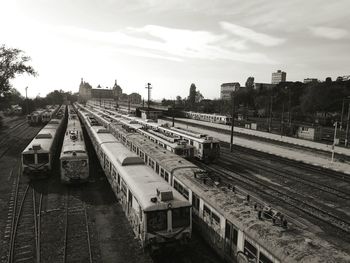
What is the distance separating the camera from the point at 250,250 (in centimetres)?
1028

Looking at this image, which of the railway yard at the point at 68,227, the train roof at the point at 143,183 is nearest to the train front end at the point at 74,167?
the railway yard at the point at 68,227

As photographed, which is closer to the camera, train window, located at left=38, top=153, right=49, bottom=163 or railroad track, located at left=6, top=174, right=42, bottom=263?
railroad track, located at left=6, top=174, right=42, bottom=263

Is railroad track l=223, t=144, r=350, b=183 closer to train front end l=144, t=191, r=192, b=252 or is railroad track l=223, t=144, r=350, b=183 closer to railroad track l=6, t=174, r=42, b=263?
train front end l=144, t=191, r=192, b=252

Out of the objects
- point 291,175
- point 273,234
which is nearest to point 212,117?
point 291,175

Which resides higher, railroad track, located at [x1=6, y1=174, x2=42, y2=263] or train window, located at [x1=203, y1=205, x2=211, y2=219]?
train window, located at [x1=203, y1=205, x2=211, y2=219]

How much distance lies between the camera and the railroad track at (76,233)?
44.5 ft

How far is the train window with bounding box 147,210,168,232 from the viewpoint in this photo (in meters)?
12.1

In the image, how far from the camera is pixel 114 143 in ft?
86.1

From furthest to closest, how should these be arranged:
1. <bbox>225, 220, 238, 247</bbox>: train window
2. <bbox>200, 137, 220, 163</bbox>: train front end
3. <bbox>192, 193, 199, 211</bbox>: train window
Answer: <bbox>200, 137, 220, 163</bbox>: train front end, <bbox>192, 193, 199, 211</bbox>: train window, <bbox>225, 220, 238, 247</bbox>: train window

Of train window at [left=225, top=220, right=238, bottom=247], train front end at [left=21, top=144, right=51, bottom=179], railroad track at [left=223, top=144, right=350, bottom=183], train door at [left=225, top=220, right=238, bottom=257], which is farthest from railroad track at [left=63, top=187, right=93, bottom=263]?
Answer: railroad track at [left=223, top=144, right=350, bottom=183]

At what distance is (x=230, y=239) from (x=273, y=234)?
231cm

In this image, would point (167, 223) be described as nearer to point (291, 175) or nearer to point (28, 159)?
point (28, 159)

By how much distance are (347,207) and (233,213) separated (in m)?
13.4

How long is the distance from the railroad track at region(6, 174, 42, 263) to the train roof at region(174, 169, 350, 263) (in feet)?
29.1
